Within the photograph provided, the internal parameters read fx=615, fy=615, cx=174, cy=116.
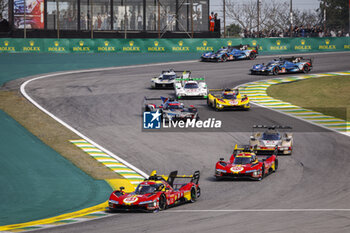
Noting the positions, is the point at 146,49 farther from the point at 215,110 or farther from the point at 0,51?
the point at 215,110

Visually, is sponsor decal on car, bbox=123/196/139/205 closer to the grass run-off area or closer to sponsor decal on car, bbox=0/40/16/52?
the grass run-off area

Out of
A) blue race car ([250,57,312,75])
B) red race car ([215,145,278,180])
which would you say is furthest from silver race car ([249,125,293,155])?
blue race car ([250,57,312,75])

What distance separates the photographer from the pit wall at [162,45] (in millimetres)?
67375

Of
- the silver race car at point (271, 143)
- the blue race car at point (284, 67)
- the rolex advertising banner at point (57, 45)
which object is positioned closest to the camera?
the silver race car at point (271, 143)

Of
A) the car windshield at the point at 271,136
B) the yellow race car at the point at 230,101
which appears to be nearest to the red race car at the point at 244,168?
the car windshield at the point at 271,136

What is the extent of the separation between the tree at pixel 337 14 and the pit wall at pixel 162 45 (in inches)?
1581

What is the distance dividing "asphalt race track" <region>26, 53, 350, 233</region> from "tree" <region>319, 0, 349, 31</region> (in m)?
49.0

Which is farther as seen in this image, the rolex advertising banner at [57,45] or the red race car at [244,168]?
the rolex advertising banner at [57,45]

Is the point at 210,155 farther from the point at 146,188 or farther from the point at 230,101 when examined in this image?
the point at 230,101

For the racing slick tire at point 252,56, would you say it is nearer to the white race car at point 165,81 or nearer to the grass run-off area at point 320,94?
the grass run-off area at point 320,94

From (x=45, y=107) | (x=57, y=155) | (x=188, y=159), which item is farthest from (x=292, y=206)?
(x=45, y=107)

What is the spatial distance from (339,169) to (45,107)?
82.4ft

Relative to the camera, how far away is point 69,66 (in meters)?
66.2

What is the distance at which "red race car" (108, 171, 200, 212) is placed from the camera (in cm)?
2378
